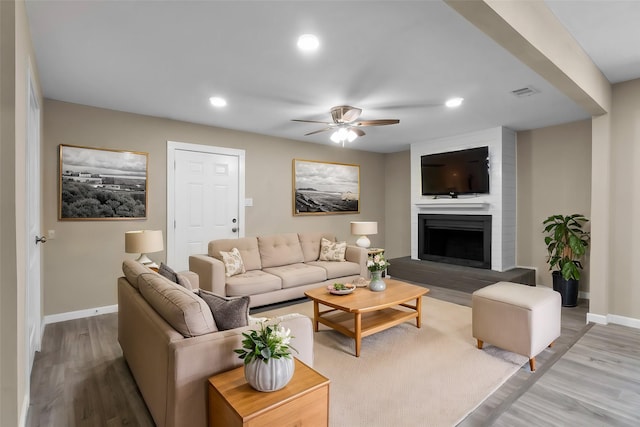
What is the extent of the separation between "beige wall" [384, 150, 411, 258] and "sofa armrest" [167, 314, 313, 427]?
5647mm

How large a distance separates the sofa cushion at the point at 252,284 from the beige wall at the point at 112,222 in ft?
3.95

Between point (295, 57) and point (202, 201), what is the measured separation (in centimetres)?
284

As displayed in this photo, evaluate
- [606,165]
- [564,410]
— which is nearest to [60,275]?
[564,410]

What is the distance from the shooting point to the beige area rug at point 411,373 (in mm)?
2053

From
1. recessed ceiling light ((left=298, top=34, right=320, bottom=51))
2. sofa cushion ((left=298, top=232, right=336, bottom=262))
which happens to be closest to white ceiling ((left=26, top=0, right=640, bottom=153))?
recessed ceiling light ((left=298, top=34, right=320, bottom=51))

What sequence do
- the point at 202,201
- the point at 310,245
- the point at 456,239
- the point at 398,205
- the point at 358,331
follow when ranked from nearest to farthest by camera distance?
the point at 358,331, the point at 202,201, the point at 310,245, the point at 456,239, the point at 398,205

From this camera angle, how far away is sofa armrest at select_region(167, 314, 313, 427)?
155 centimetres

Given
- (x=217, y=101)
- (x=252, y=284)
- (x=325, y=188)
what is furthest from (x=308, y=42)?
(x=325, y=188)

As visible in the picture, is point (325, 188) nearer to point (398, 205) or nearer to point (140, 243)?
point (398, 205)

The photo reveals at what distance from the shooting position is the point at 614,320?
11.7 feet

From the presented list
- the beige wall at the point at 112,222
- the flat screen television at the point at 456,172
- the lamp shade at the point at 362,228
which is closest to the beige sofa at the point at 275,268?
the lamp shade at the point at 362,228

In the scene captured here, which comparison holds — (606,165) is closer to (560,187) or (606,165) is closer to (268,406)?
(560,187)

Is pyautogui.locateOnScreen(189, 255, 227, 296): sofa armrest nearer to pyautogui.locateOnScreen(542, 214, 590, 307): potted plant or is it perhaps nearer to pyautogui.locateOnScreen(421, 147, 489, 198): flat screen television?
pyautogui.locateOnScreen(421, 147, 489, 198): flat screen television

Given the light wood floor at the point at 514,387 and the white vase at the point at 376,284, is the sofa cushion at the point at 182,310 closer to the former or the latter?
the light wood floor at the point at 514,387
